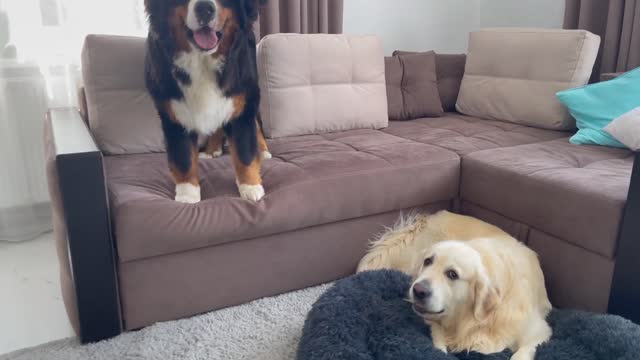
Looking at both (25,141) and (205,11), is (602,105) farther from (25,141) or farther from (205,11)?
(25,141)

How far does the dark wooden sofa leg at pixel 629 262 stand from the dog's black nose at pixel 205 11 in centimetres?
120

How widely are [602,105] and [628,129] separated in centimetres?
25

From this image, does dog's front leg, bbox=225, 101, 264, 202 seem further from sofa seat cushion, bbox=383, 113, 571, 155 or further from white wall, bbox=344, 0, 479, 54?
white wall, bbox=344, 0, 479, 54

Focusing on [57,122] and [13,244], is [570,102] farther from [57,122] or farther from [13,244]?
[13,244]

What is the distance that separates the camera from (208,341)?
1544 millimetres

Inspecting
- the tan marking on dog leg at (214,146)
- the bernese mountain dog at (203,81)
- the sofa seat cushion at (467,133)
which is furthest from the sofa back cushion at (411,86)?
the bernese mountain dog at (203,81)

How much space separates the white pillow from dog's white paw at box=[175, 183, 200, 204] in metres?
1.52

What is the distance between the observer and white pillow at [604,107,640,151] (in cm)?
194

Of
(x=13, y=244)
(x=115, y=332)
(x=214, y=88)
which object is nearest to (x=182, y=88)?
(x=214, y=88)

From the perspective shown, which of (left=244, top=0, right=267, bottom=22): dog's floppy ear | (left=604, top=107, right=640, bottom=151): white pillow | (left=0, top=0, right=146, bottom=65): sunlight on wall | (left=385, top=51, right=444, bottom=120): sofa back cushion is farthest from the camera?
(left=385, top=51, right=444, bottom=120): sofa back cushion

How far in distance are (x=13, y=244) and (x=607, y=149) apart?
2447 millimetres

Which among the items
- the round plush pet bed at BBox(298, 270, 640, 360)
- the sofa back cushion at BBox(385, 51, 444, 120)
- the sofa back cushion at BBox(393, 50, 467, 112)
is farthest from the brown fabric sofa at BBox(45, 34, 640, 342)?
the sofa back cushion at BBox(393, 50, 467, 112)

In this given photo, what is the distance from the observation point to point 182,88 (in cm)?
163

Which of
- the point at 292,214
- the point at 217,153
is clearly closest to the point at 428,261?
the point at 292,214
